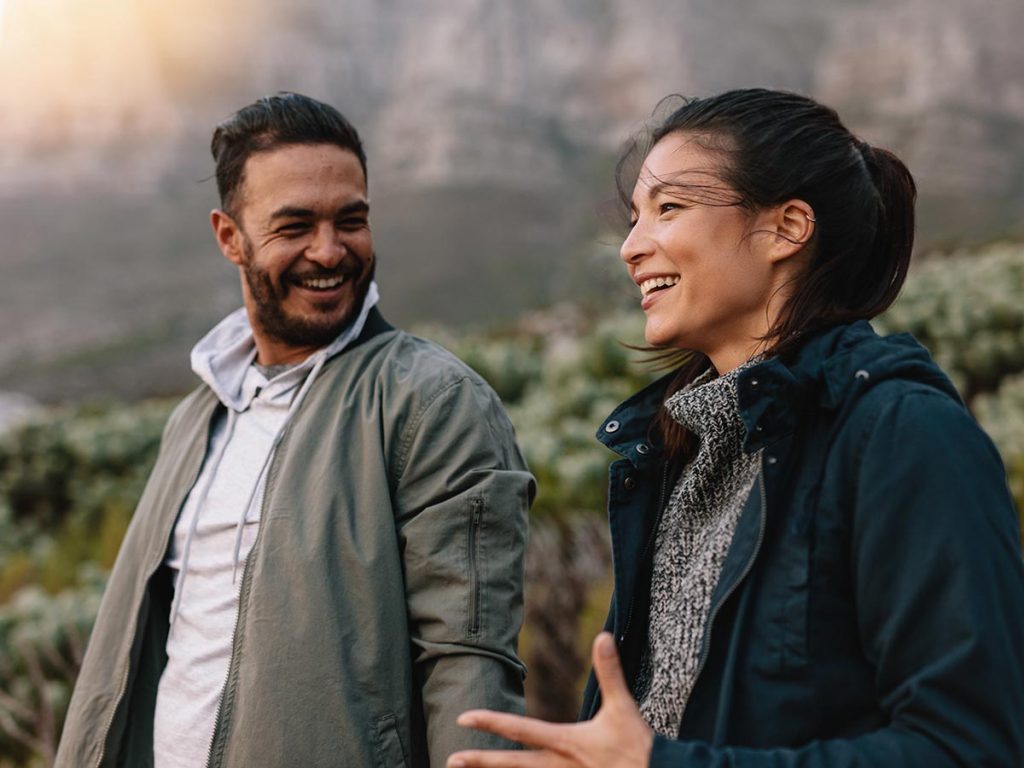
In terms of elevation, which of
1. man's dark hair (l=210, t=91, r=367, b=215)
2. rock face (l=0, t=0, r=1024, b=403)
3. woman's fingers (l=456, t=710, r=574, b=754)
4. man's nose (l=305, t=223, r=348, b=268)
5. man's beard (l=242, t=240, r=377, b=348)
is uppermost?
rock face (l=0, t=0, r=1024, b=403)

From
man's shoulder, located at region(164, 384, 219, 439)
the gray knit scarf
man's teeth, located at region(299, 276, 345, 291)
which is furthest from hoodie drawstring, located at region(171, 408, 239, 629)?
the gray knit scarf

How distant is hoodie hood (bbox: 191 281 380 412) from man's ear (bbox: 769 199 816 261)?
1.07m

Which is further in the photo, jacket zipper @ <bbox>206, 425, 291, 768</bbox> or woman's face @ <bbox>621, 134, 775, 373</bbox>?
jacket zipper @ <bbox>206, 425, 291, 768</bbox>

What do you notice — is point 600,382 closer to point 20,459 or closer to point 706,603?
point 20,459

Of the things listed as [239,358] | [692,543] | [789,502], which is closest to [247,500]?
[239,358]

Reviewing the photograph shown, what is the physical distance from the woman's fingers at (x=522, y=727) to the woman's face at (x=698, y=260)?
0.68m

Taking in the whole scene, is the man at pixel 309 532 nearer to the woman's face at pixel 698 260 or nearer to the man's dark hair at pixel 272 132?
the man's dark hair at pixel 272 132

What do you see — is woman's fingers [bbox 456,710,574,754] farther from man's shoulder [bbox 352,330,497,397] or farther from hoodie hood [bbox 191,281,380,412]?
hoodie hood [bbox 191,281,380,412]

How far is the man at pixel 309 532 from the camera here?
6.62ft

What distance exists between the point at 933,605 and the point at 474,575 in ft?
3.22

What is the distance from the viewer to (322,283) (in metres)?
2.43

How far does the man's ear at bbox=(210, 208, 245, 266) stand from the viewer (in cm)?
252

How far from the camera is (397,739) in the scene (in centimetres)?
200

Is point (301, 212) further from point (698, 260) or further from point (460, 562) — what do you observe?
point (698, 260)
